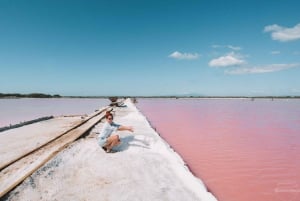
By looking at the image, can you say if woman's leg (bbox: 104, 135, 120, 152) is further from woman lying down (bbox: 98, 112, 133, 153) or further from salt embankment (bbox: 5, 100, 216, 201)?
salt embankment (bbox: 5, 100, 216, 201)

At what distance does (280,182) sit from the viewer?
5.80 metres

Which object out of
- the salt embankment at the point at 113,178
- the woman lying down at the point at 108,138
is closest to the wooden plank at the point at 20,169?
the salt embankment at the point at 113,178

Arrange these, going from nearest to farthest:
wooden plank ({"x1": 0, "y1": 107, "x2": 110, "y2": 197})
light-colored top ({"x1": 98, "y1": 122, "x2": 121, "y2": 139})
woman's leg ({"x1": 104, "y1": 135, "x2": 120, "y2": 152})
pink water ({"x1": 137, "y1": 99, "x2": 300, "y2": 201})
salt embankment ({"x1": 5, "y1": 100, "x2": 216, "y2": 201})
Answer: salt embankment ({"x1": 5, "y1": 100, "x2": 216, "y2": 201}) → wooden plank ({"x1": 0, "y1": 107, "x2": 110, "y2": 197}) → pink water ({"x1": 137, "y1": 99, "x2": 300, "y2": 201}) → woman's leg ({"x1": 104, "y1": 135, "x2": 120, "y2": 152}) → light-colored top ({"x1": 98, "y1": 122, "x2": 121, "y2": 139})

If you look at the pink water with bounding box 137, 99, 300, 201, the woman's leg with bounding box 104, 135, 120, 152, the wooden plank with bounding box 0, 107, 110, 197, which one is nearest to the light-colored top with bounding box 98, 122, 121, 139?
the woman's leg with bounding box 104, 135, 120, 152

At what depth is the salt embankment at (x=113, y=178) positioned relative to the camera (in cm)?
414

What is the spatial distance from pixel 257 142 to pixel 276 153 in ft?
6.36

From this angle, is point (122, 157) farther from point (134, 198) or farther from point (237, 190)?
point (237, 190)

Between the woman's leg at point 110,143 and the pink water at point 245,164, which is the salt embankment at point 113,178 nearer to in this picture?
the woman's leg at point 110,143

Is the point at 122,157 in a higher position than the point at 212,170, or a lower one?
higher

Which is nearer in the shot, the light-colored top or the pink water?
the pink water

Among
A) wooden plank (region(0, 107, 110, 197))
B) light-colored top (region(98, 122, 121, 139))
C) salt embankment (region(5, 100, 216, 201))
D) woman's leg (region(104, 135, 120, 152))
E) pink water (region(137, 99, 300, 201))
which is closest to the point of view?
salt embankment (region(5, 100, 216, 201))

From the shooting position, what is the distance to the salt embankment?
414 centimetres

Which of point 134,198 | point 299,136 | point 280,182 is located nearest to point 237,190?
point 280,182

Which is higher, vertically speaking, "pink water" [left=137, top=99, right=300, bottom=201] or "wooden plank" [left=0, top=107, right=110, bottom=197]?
"wooden plank" [left=0, top=107, right=110, bottom=197]
